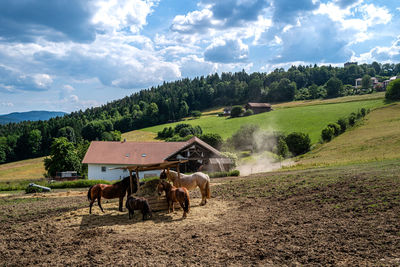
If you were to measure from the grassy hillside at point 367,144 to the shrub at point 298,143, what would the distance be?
526 cm

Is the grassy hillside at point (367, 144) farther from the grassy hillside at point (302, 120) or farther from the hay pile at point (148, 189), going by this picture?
the hay pile at point (148, 189)

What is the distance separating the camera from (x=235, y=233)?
10.5m

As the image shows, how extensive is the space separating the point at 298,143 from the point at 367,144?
17338 mm

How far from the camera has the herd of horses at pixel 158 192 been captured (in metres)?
13.5

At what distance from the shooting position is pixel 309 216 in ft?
38.9

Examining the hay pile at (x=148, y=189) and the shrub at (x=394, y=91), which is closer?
the hay pile at (x=148, y=189)

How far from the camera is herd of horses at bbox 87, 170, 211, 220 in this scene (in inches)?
533

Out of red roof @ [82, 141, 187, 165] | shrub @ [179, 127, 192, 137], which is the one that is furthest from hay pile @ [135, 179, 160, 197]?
shrub @ [179, 127, 192, 137]

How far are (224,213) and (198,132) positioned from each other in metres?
→ 79.3

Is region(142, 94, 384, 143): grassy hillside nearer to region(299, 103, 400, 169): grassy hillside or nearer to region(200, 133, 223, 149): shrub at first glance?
region(299, 103, 400, 169): grassy hillside

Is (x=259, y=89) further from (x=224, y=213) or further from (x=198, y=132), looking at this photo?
(x=224, y=213)

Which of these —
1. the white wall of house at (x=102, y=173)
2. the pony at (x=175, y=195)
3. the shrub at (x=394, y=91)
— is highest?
the shrub at (x=394, y=91)

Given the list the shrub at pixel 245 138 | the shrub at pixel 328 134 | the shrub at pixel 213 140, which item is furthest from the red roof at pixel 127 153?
the shrub at pixel 328 134

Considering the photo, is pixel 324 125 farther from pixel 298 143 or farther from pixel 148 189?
pixel 148 189
